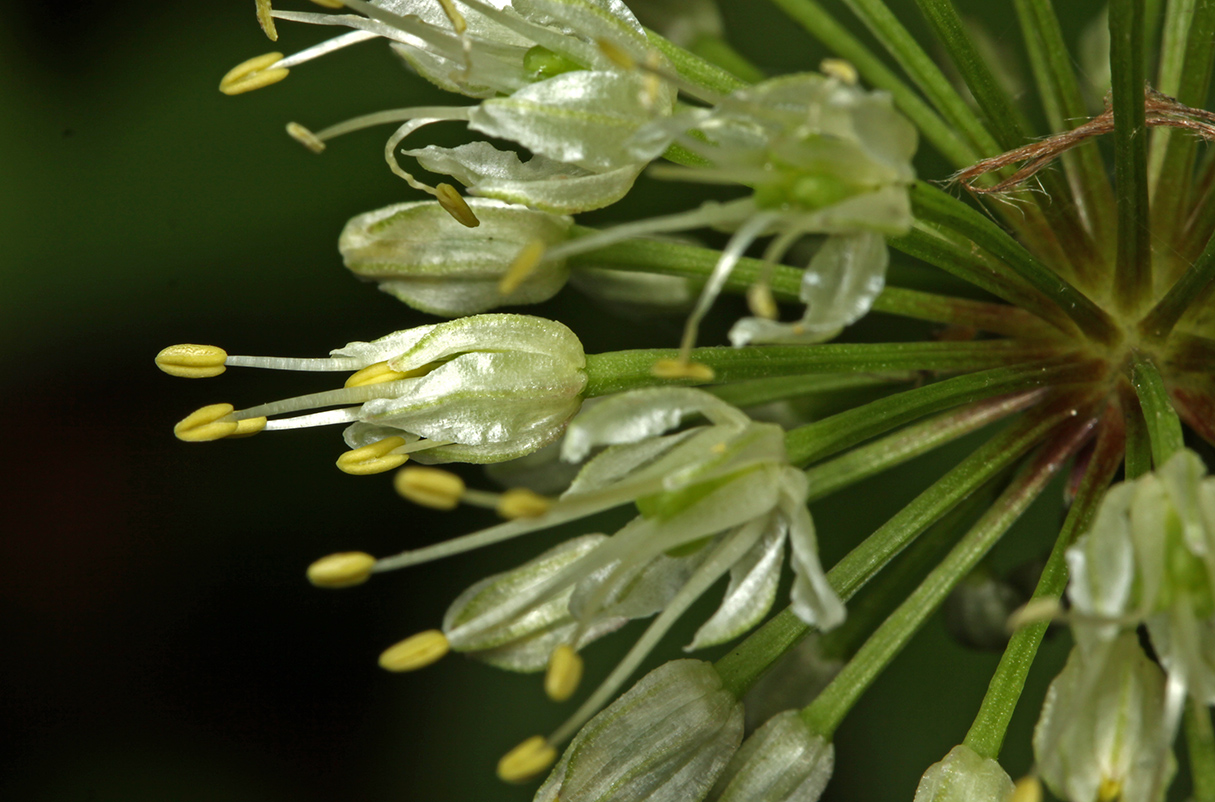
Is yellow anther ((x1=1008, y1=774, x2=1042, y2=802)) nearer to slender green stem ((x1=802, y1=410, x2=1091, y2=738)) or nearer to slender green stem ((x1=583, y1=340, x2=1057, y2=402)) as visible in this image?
slender green stem ((x1=802, y1=410, x2=1091, y2=738))

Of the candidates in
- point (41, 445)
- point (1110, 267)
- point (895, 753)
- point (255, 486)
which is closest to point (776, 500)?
point (1110, 267)

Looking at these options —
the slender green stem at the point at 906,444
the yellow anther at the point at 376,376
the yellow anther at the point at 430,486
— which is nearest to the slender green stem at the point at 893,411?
the slender green stem at the point at 906,444

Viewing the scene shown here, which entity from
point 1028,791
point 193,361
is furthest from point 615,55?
point 1028,791

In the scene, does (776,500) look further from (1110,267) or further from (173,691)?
(173,691)

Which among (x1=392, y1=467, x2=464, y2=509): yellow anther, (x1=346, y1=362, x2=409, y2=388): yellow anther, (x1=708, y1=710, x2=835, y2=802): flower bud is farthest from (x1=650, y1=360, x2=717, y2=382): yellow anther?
(x1=708, y1=710, x2=835, y2=802): flower bud

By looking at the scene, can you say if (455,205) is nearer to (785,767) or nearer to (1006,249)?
(1006,249)

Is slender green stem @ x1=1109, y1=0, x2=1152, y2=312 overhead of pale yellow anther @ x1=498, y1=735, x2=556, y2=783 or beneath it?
overhead

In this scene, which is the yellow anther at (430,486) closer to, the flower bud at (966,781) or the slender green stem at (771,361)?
the slender green stem at (771,361)
